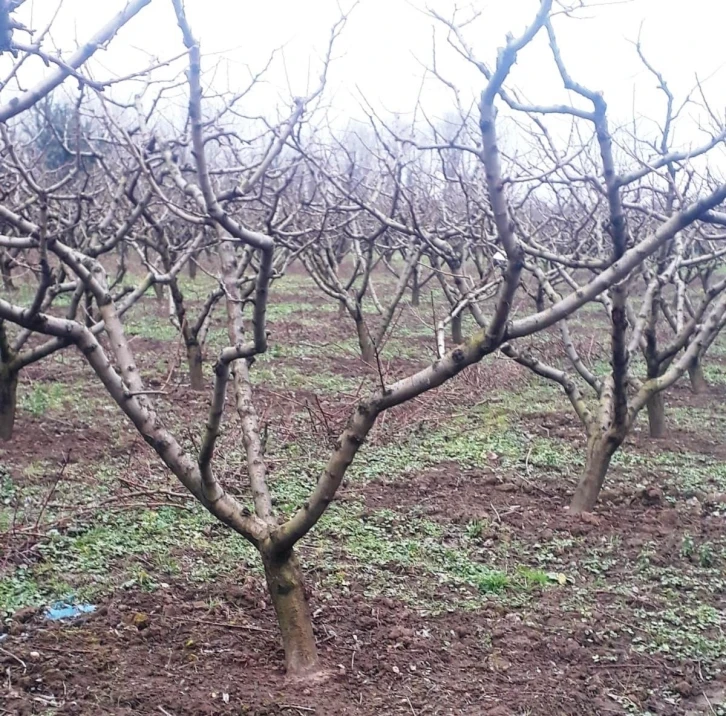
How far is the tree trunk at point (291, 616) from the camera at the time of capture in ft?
10.0

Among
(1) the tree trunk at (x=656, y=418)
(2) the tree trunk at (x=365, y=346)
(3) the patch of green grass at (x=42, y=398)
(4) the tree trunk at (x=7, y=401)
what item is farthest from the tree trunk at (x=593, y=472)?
(2) the tree trunk at (x=365, y=346)

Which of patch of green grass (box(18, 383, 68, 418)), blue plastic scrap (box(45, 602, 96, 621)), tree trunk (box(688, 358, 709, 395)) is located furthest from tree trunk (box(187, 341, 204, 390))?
tree trunk (box(688, 358, 709, 395))

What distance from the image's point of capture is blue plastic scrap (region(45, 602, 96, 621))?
3.50m

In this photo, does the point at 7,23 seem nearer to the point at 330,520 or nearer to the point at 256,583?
the point at 256,583

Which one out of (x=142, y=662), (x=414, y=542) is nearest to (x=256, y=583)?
(x=142, y=662)

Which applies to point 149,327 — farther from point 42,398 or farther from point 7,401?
point 7,401

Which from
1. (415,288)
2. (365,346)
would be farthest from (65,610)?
(415,288)

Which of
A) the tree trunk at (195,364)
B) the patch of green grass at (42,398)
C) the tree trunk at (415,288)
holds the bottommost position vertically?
the patch of green grass at (42,398)

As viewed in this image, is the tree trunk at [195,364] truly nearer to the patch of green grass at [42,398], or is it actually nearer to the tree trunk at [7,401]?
the patch of green grass at [42,398]

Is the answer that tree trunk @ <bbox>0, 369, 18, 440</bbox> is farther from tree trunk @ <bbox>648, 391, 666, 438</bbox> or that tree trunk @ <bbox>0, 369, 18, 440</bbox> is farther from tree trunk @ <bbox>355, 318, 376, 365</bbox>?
tree trunk @ <bbox>648, 391, 666, 438</bbox>

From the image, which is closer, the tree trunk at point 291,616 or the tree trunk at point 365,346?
the tree trunk at point 291,616

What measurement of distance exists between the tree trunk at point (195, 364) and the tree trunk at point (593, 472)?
4451 millimetres

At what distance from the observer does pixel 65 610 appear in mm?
3564

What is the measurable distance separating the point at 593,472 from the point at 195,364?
4.60 meters
